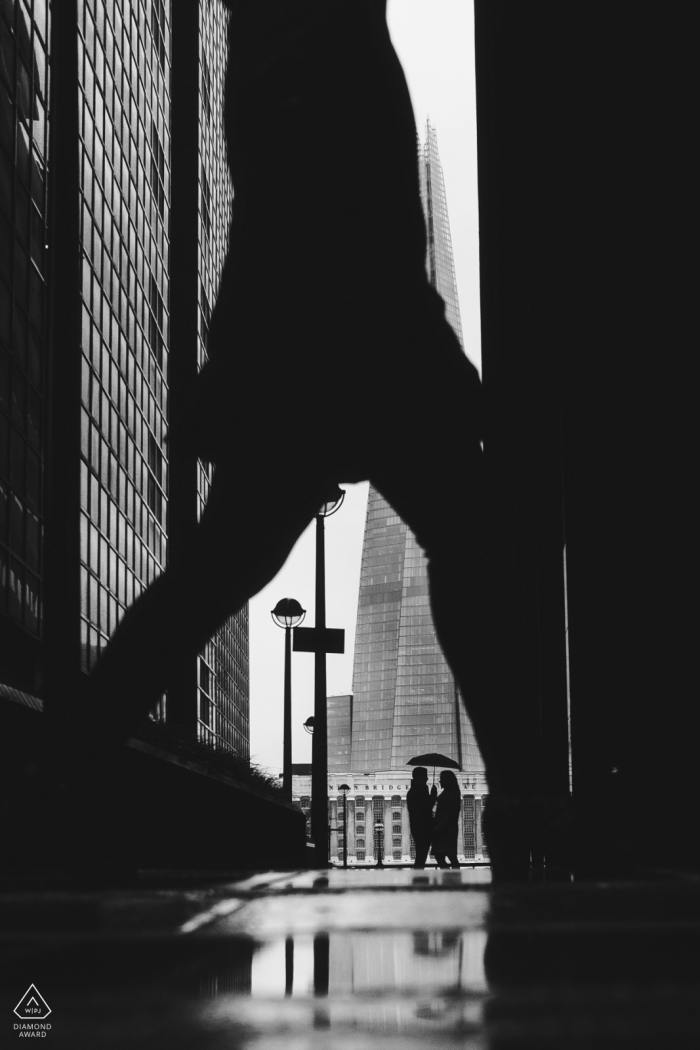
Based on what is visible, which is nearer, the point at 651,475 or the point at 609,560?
the point at 651,475

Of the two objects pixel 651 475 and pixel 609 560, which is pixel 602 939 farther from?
pixel 609 560

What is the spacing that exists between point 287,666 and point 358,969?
27.1 m

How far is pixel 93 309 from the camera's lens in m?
29.7

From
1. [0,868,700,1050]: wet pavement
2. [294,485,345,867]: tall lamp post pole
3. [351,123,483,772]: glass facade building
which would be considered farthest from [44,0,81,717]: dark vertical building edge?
[351,123,483,772]: glass facade building

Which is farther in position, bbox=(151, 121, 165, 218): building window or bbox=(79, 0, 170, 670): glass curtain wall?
bbox=(151, 121, 165, 218): building window

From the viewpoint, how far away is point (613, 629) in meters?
5.30

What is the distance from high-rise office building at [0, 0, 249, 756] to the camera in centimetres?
314

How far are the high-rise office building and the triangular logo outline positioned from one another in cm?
174

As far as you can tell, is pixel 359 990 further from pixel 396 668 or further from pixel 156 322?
pixel 396 668

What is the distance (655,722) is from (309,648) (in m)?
9.79

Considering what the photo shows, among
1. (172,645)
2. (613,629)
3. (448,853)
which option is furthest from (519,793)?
(448,853)

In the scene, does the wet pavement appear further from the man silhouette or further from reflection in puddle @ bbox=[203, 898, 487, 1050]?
the man silhouette

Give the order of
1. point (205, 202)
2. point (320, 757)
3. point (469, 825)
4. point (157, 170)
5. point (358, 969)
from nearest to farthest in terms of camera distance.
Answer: point (358, 969)
point (320, 757)
point (157, 170)
point (205, 202)
point (469, 825)

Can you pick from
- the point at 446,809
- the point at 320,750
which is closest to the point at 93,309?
the point at 320,750
